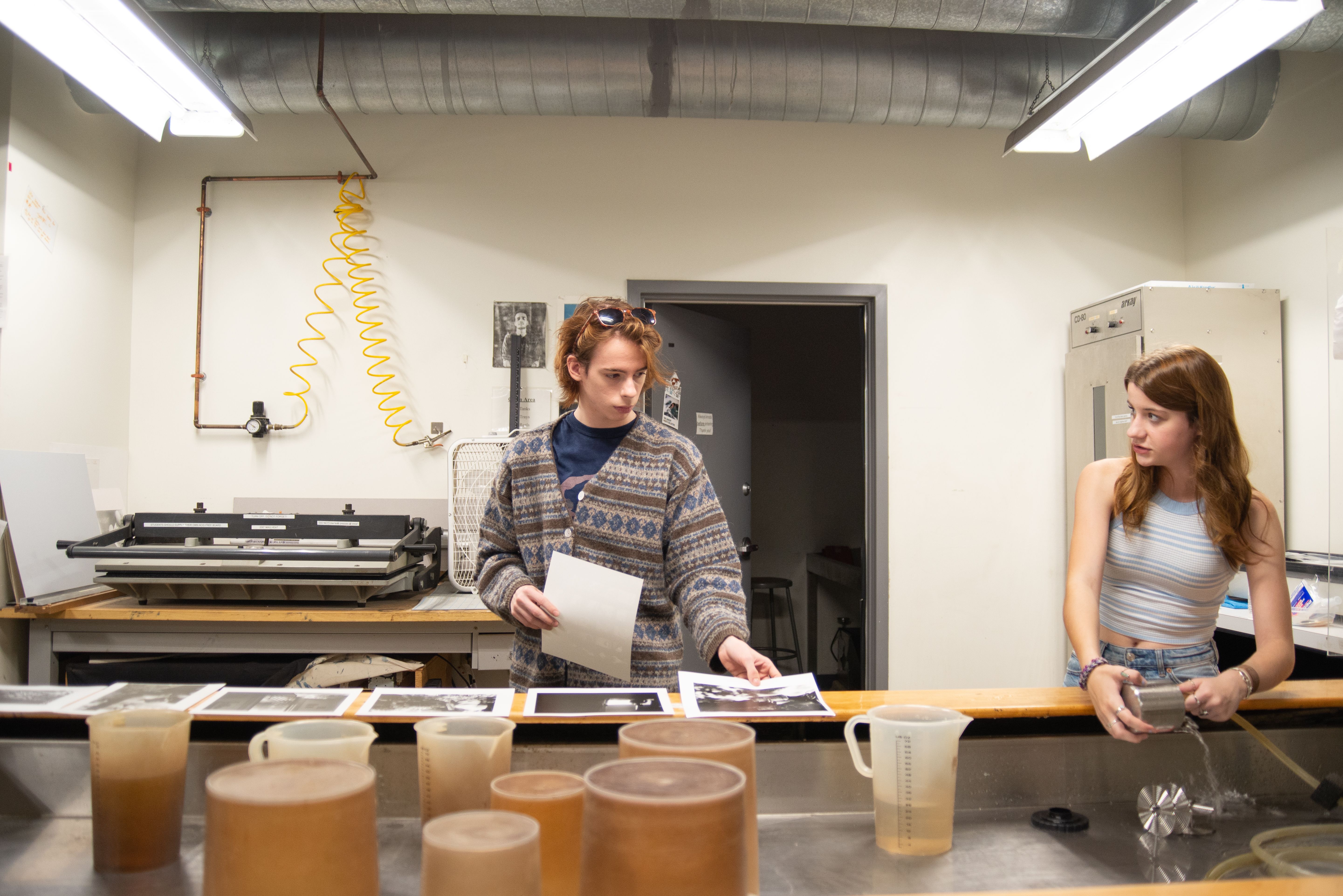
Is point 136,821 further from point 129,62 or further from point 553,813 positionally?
point 129,62

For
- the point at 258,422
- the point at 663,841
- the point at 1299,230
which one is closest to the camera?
the point at 663,841

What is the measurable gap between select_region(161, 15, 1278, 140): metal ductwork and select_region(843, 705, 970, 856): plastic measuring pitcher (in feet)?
8.58

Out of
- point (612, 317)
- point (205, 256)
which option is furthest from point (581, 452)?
point (205, 256)

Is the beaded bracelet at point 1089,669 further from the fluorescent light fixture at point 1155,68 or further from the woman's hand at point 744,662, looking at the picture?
the fluorescent light fixture at point 1155,68

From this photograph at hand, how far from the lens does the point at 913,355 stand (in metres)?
3.55

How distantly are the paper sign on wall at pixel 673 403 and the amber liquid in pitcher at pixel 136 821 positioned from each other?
2799 mm

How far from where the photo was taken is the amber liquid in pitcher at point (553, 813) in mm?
636

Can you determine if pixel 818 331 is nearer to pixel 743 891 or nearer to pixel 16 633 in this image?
pixel 16 633

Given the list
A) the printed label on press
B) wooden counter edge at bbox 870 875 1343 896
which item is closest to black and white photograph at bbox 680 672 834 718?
wooden counter edge at bbox 870 875 1343 896

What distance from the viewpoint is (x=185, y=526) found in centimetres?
263

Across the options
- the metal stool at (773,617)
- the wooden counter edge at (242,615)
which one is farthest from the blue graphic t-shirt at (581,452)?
the metal stool at (773,617)

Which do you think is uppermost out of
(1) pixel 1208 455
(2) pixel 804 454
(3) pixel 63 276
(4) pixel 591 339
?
(3) pixel 63 276

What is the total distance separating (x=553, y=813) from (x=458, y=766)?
0.13 metres

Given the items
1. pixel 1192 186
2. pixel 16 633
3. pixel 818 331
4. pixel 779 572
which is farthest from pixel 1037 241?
pixel 16 633
